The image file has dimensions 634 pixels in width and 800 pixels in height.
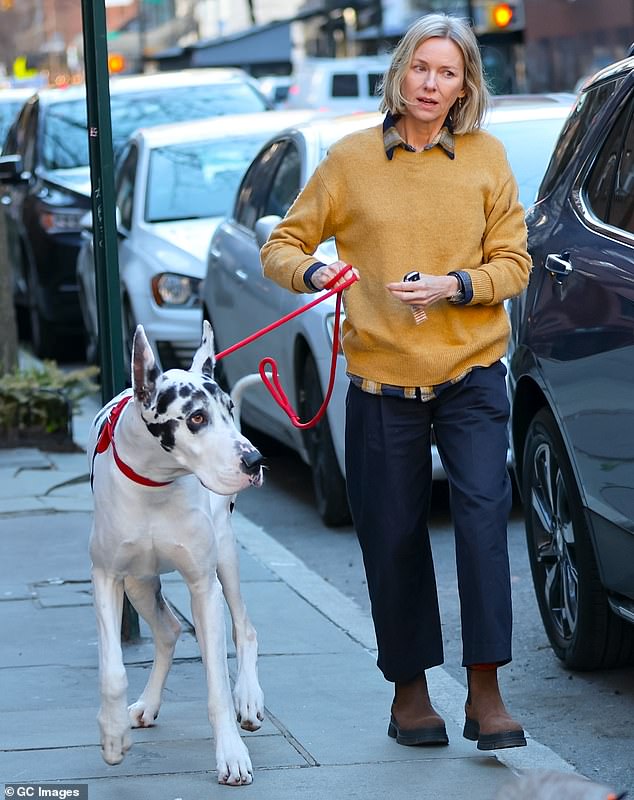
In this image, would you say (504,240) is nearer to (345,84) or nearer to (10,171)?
(10,171)

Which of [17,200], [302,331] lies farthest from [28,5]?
[302,331]

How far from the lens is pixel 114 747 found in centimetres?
439

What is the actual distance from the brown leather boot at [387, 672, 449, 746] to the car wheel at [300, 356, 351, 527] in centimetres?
312

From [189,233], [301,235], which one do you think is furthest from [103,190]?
[189,233]

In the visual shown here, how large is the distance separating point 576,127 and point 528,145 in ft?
8.63

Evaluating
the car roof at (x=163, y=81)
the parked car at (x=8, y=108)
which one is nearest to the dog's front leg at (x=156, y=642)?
the car roof at (x=163, y=81)

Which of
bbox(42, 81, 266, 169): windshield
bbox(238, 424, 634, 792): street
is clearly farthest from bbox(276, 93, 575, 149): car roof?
bbox(42, 81, 266, 169): windshield

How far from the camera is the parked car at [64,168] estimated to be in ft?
45.9

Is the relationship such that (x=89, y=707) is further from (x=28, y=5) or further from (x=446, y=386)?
(x=28, y=5)

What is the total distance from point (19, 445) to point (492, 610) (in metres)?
5.98

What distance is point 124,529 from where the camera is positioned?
439 cm

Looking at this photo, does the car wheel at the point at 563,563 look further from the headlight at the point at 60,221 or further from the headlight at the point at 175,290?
the headlight at the point at 60,221

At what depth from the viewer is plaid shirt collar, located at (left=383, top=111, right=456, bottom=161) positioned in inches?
178

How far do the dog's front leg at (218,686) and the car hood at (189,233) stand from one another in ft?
22.7
